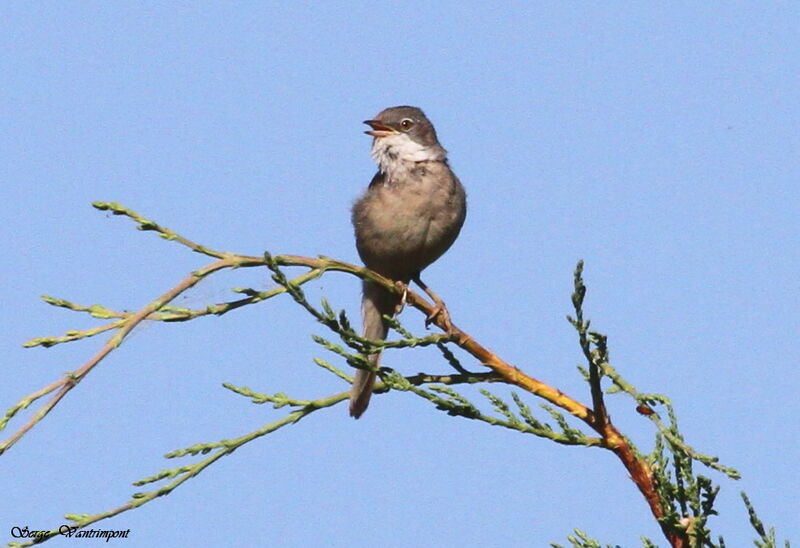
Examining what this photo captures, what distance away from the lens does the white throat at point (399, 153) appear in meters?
6.75

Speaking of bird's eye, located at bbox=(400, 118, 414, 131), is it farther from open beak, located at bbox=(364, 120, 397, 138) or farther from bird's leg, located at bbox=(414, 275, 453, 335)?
bird's leg, located at bbox=(414, 275, 453, 335)

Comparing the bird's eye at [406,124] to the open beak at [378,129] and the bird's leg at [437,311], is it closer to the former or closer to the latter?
the open beak at [378,129]

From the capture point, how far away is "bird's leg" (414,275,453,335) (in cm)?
430

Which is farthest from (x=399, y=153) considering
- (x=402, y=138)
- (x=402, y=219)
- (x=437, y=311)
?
(x=437, y=311)

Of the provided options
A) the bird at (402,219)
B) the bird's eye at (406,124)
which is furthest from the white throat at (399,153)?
the bird's eye at (406,124)

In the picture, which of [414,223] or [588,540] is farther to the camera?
[414,223]

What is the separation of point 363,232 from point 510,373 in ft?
8.72

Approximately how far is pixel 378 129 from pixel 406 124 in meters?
0.18

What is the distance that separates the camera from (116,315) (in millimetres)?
3301

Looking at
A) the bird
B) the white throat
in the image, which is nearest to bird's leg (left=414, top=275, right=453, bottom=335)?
the bird

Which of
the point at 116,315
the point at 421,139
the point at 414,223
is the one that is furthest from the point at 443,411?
the point at 421,139

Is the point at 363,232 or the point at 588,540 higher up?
the point at 363,232

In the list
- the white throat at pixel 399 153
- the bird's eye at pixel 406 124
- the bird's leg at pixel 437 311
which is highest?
the bird's eye at pixel 406 124

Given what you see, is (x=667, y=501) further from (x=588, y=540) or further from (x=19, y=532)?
(x=19, y=532)
